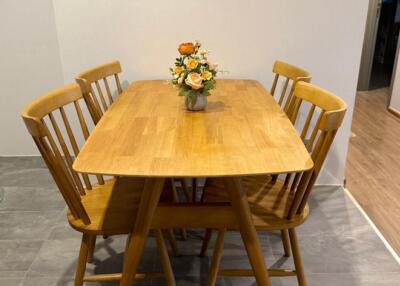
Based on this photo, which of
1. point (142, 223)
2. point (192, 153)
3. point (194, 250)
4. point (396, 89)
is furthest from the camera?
point (396, 89)

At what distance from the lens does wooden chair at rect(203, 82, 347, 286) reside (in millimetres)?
1318

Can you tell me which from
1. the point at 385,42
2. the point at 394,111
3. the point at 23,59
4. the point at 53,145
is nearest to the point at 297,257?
the point at 53,145

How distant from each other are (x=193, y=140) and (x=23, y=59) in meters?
2.13

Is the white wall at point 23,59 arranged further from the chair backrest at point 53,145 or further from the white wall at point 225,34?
the chair backrest at point 53,145

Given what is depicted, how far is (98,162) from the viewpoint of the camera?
121cm

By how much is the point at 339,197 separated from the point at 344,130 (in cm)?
45

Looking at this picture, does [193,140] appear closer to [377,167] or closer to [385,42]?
[377,167]

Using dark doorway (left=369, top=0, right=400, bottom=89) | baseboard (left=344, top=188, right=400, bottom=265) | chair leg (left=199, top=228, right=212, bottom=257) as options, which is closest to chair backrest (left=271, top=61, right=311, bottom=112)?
chair leg (left=199, top=228, right=212, bottom=257)

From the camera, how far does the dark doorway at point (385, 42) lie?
556cm

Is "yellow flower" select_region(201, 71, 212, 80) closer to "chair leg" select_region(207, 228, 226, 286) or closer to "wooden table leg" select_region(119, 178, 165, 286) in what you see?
"wooden table leg" select_region(119, 178, 165, 286)

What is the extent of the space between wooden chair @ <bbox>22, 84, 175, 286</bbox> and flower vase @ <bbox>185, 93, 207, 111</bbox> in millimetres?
408

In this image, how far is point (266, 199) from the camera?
5.28 feet

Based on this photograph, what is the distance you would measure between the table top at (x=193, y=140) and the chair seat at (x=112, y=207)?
0.31m

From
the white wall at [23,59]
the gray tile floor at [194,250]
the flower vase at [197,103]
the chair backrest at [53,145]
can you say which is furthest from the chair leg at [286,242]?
the white wall at [23,59]
